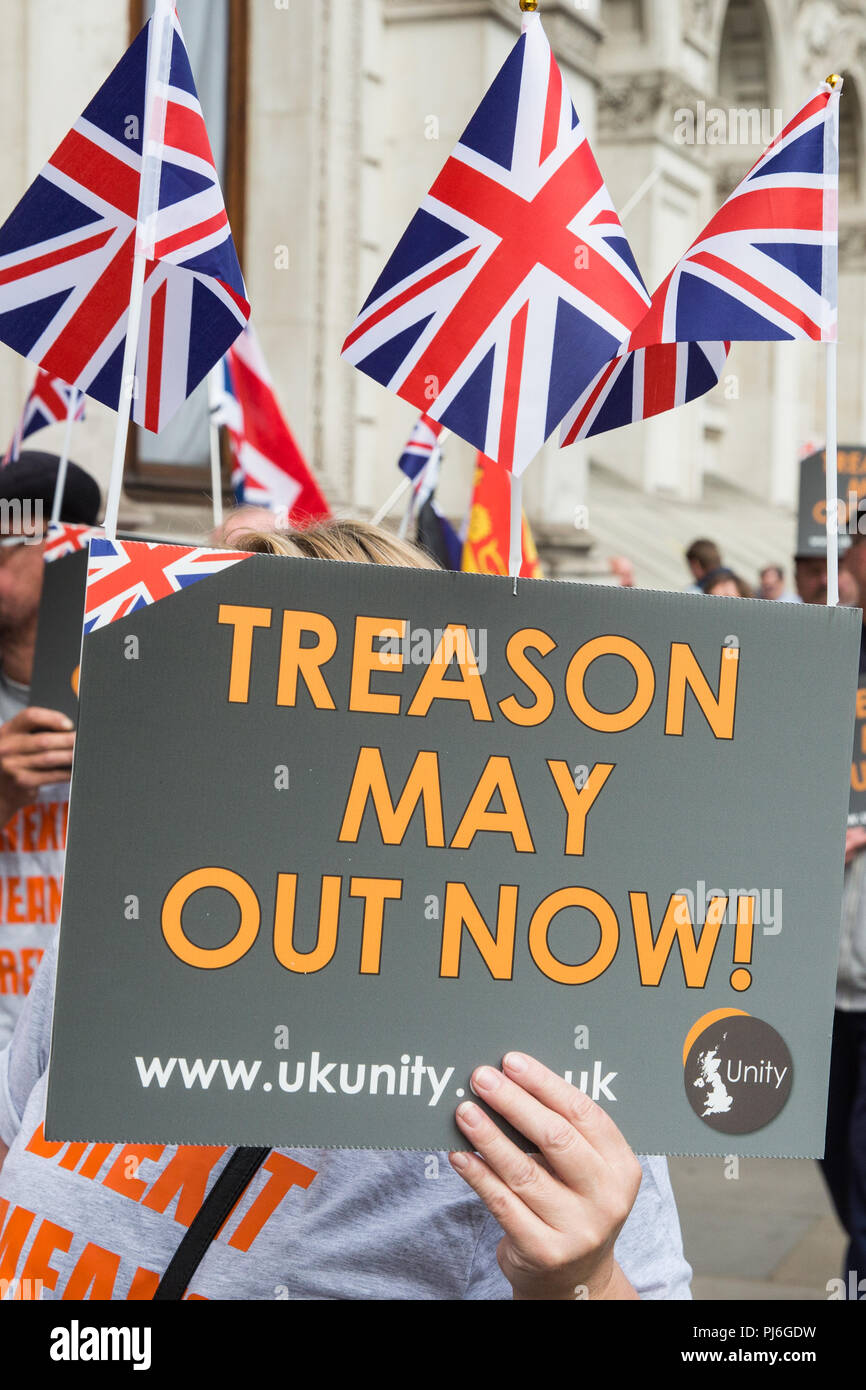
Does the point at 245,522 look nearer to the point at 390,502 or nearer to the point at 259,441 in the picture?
the point at 390,502

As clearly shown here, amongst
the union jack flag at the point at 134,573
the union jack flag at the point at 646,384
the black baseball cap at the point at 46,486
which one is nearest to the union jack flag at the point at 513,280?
the union jack flag at the point at 646,384

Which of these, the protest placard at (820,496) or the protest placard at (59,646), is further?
the protest placard at (820,496)

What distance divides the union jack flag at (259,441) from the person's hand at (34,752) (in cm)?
224

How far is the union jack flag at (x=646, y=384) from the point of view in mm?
2510

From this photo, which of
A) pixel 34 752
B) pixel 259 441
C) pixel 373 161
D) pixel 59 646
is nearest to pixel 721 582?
pixel 373 161

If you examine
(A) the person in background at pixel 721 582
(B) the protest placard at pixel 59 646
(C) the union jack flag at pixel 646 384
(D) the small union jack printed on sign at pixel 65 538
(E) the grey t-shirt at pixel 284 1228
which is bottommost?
(E) the grey t-shirt at pixel 284 1228

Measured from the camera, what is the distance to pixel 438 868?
5.96 feet

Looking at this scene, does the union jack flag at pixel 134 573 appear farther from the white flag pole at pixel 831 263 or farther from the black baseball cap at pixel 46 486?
the black baseball cap at pixel 46 486

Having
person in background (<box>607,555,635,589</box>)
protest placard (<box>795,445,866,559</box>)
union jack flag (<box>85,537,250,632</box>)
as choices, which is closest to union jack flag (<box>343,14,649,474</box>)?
union jack flag (<box>85,537,250,632</box>)

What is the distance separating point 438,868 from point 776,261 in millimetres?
1008

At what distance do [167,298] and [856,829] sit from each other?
9.61ft

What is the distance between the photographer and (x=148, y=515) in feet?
29.1
